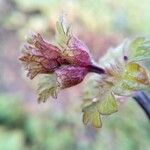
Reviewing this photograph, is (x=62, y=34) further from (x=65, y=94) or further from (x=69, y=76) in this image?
(x=65, y=94)

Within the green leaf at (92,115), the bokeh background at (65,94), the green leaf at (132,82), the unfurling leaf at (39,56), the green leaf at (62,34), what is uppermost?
the bokeh background at (65,94)

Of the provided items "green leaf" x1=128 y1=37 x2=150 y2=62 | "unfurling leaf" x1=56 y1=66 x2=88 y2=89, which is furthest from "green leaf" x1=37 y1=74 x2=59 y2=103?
"green leaf" x1=128 y1=37 x2=150 y2=62

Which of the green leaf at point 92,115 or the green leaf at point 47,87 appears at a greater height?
the green leaf at point 47,87

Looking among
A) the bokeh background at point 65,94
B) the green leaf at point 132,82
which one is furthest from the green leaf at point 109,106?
the bokeh background at point 65,94

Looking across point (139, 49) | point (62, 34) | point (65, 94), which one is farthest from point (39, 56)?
point (65, 94)

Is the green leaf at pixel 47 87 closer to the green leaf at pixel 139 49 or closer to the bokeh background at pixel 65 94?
the green leaf at pixel 139 49

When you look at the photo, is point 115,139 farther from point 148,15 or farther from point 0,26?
point 0,26

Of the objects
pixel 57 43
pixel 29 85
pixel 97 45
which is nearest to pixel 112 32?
pixel 97 45
